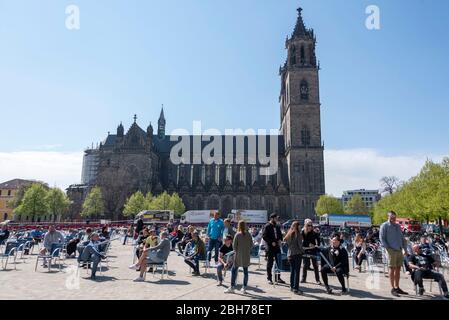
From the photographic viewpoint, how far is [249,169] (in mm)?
75750

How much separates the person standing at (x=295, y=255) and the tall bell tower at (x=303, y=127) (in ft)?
191

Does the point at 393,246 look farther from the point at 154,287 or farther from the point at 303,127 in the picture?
the point at 303,127

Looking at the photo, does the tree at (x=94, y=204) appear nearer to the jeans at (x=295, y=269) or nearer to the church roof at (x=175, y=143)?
the church roof at (x=175, y=143)

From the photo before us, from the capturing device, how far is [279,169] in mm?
72750

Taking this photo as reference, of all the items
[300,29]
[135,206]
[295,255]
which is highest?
[300,29]

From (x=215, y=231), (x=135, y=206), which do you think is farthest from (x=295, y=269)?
(x=135, y=206)

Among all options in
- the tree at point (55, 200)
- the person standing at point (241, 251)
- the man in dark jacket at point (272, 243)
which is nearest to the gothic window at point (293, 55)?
the tree at point (55, 200)

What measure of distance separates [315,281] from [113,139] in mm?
70624

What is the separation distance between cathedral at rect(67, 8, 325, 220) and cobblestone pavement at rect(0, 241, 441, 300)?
54622mm

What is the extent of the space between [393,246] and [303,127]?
5965 centimetres

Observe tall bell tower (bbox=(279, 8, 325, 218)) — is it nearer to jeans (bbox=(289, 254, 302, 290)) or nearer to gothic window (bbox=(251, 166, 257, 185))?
gothic window (bbox=(251, 166, 257, 185))

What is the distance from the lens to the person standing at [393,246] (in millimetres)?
8461
